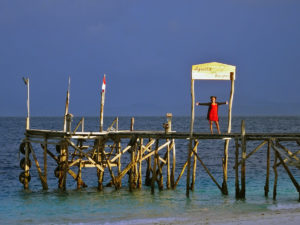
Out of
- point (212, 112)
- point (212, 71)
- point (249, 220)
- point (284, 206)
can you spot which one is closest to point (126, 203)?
point (212, 112)

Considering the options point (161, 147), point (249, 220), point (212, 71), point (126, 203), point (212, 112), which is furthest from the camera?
point (161, 147)

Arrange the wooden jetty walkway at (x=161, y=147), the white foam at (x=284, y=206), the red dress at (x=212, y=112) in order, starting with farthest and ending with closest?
the red dress at (x=212, y=112), the wooden jetty walkway at (x=161, y=147), the white foam at (x=284, y=206)

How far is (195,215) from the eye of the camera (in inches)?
763

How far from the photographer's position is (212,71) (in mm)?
22391

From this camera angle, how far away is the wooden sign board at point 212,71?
2214 centimetres

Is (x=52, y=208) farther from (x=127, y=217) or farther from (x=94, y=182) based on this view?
(x=94, y=182)

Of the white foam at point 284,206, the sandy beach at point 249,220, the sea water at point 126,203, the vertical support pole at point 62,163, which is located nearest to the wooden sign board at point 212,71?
the sea water at point 126,203

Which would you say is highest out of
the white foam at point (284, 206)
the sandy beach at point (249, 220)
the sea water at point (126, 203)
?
the sandy beach at point (249, 220)

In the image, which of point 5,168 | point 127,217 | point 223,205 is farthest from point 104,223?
point 5,168

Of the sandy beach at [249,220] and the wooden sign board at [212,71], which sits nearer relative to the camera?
the sandy beach at [249,220]

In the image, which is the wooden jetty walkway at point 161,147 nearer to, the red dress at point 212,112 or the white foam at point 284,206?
the red dress at point 212,112

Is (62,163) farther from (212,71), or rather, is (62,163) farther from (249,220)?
(249,220)

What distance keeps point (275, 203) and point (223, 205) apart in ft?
7.11

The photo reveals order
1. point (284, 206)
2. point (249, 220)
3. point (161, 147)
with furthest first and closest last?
point (161, 147), point (284, 206), point (249, 220)
